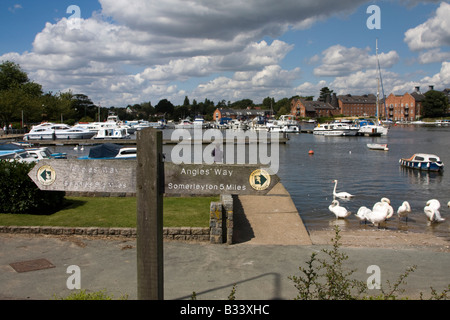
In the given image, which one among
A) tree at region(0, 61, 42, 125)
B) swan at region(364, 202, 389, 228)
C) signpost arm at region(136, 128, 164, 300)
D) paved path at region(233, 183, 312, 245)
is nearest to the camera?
signpost arm at region(136, 128, 164, 300)

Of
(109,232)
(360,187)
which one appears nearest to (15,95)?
(360,187)

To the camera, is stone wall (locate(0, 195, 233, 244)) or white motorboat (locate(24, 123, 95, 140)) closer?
stone wall (locate(0, 195, 233, 244))

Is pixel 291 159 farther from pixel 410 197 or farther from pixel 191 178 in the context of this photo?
pixel 191 178

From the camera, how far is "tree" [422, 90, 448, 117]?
155750 mm

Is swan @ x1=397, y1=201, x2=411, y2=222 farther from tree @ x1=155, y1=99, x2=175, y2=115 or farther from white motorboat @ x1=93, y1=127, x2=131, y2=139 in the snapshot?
tree @ x1=155, y1=99, x2=175, y2=115

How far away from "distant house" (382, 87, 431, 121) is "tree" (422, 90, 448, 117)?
381 centimetres

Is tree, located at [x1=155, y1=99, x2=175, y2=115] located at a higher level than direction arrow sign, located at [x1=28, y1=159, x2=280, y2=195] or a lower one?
higher

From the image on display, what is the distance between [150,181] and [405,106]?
183810mm

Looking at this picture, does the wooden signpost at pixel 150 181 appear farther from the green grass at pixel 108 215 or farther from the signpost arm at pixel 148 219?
the green grass at pixel 108 215

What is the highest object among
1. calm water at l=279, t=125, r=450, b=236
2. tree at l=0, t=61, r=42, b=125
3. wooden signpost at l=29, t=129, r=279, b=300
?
tree at l=0, t=61, r=42, b=125

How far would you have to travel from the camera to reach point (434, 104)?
15700 cm

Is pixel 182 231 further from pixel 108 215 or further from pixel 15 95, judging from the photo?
pixel 15 95

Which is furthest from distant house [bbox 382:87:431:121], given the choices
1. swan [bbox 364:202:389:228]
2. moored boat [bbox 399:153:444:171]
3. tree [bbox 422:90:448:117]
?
swan [bbox 364:202:389:228]

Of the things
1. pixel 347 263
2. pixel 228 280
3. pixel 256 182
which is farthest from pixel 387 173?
pixel 256 182
